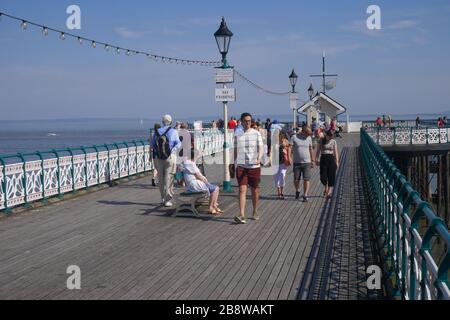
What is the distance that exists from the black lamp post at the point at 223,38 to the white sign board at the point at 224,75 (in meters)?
0.34

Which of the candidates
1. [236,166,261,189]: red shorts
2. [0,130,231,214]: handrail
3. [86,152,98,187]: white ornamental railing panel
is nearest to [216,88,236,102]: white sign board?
[0,130,231,214]: handrail

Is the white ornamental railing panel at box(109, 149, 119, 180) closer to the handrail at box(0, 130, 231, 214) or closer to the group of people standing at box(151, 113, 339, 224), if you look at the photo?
the handrail at box(0, 130, 231, 214)

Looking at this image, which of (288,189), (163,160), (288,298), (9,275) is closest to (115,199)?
(163,160)

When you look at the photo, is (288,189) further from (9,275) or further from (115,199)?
(9,275)

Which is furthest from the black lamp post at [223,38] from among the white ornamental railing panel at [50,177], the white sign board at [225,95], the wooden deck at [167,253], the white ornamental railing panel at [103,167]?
the white ornamental railing panel at [103,167]

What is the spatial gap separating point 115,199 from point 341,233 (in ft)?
20.7

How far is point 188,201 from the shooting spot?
10586 mm

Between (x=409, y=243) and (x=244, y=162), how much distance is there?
15.5 ft

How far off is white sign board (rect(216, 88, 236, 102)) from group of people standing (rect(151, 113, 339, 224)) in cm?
109

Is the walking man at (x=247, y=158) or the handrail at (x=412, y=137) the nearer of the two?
the walking man at (x=247, y=158)

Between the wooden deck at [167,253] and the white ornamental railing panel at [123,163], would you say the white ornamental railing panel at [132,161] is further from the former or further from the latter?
the wooden deck at [167,253]

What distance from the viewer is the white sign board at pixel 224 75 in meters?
12.8

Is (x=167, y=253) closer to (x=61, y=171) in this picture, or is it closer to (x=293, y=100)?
(x=61, y=171)
